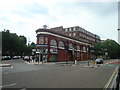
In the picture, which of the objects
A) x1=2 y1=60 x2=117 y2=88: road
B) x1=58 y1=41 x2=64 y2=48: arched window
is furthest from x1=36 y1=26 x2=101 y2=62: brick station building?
x1=2 y1=60 x2=117 y2=88: road

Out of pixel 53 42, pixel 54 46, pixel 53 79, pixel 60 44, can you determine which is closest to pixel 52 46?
pixel 54 46

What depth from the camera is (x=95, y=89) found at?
810 cm

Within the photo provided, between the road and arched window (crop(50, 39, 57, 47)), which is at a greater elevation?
arched window (crop(50, 39, 57, 47))

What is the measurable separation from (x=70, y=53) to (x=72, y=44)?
3.91 m

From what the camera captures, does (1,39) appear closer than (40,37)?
No

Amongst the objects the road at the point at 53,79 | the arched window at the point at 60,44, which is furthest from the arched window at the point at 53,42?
the road at the point at 53,79

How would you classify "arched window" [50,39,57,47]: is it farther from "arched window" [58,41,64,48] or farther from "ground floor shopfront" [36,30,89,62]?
"arched window" [58,41,64,48]

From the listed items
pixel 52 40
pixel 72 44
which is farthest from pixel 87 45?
pixel 52 40

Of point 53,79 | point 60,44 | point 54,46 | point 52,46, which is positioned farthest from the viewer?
point 60,44

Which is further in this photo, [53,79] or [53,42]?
[53,42]

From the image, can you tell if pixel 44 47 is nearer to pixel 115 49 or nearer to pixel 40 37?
pixel 40 37

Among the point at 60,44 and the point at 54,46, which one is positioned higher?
the point at 60,44

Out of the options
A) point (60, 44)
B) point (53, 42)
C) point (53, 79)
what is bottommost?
point (53, 79)

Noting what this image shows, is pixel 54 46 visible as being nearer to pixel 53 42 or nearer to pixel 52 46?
pixel 52 46
